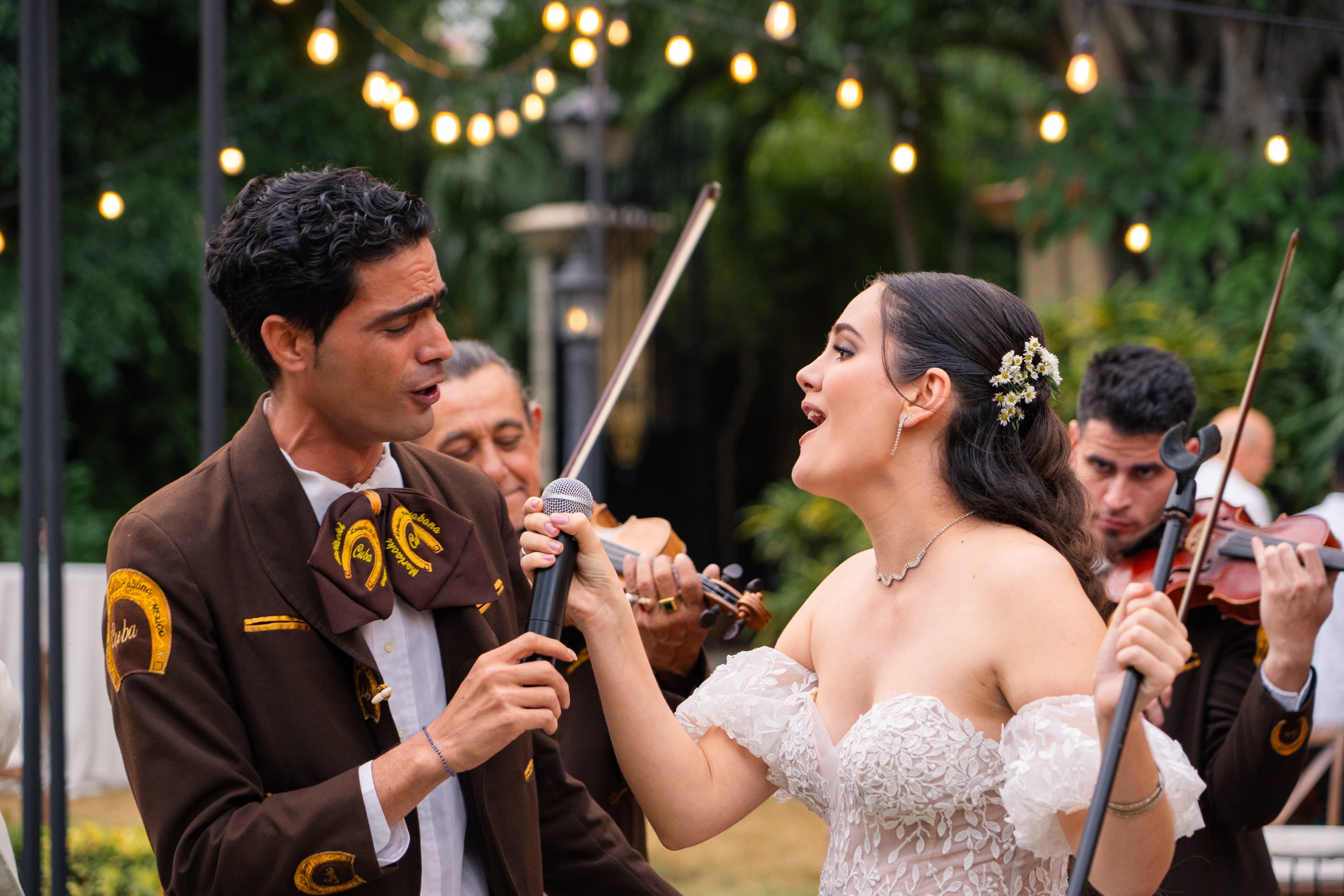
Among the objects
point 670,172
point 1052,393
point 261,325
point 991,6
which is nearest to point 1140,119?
point 991,6

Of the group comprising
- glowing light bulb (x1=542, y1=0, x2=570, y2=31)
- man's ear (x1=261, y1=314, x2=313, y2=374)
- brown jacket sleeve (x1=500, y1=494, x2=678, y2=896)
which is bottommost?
brown jacket sleeve (x1=500, y1=494, x2=678, y2=896)

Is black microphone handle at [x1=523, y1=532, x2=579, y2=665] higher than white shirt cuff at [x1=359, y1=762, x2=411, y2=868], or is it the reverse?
black microphone handle at [x1=523, y1=532, x2=579, y2=665]

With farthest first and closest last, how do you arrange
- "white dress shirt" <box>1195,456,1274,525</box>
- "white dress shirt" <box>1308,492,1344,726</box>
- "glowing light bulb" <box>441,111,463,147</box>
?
"glowing light bulb" <box>441,111,463,147</box>, "white dress shirt" <box>1308,492,1344,726</box>, "white dress shirt" <box>1195,456,1274,525</box>

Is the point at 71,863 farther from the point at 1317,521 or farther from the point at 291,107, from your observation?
the point at 291,107

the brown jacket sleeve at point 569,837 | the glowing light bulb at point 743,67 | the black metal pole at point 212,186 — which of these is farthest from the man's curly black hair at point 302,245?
the glowing light bulb at point 743,67

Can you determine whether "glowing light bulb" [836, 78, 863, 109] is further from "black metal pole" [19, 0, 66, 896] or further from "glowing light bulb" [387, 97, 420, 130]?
"black metal pole" [19, 0, 66, 896]

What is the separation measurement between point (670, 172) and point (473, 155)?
298 centimetres

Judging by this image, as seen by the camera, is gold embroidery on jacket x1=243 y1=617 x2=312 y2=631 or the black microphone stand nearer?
the black microphone stand

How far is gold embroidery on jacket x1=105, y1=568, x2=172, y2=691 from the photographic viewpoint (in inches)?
67.7

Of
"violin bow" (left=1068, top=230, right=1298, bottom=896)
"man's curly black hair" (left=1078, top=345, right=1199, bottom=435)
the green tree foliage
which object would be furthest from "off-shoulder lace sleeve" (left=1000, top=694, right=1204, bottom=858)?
the green tree foliage

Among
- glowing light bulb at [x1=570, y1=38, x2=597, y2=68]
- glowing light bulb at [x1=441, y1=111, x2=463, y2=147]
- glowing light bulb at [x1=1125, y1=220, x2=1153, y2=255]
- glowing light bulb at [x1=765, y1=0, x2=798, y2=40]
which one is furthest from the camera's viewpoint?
glowing light bulb at [x1=1125, y1=220, x2=1153, y2=255]

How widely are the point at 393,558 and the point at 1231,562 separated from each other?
2047 millimetres

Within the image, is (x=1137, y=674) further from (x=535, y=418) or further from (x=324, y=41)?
(x=324, y=41)

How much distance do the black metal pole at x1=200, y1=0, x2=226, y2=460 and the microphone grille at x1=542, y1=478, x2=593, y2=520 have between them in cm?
166
